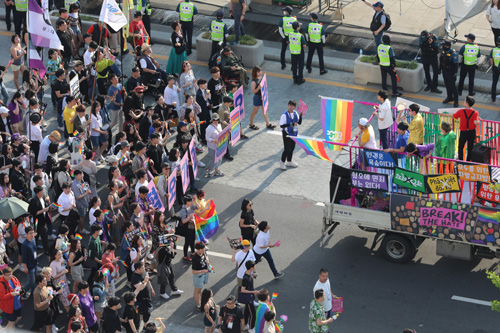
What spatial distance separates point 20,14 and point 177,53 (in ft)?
17.8

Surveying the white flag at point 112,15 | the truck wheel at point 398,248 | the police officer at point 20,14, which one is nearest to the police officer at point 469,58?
the truck wheel at point 398,248

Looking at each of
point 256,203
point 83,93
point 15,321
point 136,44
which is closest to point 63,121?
point 83,93

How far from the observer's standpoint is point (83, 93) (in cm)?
2428

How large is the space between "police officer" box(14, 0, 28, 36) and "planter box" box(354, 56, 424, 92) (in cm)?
960

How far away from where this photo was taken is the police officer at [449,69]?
2331 centimetres

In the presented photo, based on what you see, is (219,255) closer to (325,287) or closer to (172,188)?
(172,188)

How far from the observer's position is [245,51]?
25969mm

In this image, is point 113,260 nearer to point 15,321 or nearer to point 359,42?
point 15,321

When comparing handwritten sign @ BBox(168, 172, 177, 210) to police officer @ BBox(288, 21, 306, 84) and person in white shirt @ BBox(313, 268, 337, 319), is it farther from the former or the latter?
police officer @ BBox(288, 21, 306, 84)

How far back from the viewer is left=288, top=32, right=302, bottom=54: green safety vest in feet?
81.4

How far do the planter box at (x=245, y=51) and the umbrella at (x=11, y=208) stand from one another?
981 cm

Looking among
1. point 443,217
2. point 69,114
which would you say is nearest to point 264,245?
point 443,217

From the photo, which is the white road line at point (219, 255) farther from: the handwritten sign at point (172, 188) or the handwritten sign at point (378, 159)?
the handwritten sign at point (378, 159)

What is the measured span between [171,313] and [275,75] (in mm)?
10256
